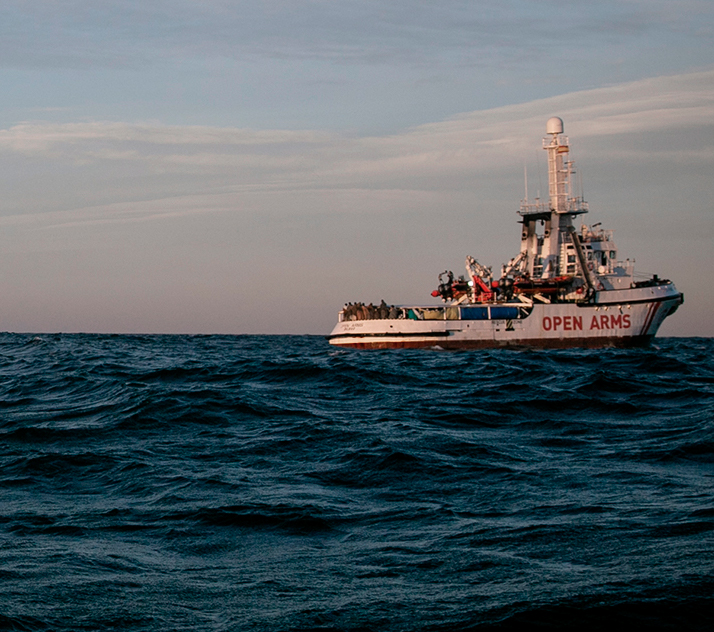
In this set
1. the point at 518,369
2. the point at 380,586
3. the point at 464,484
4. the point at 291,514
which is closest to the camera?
the point at 380,586

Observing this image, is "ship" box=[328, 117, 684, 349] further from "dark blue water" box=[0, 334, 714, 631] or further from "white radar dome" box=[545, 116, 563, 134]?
"dark blue water" box=[0, 334, 714, 631]

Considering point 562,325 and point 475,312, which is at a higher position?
point 475,312

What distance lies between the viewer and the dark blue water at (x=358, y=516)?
651 centimetres

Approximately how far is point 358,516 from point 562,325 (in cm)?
5637

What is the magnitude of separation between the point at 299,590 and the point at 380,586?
71cm

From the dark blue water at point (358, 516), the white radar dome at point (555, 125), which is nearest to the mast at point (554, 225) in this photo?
the white radar dome at point (555, 125)

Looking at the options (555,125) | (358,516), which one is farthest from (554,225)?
(358,516)

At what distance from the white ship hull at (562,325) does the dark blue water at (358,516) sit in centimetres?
4342

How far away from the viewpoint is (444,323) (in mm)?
64125

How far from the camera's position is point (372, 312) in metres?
67.9

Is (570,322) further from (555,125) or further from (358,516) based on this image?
(358,516)

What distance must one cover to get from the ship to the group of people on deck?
8 cm

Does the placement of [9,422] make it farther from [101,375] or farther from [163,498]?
[101,375]

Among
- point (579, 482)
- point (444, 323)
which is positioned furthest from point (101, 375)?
point (444, 323)
